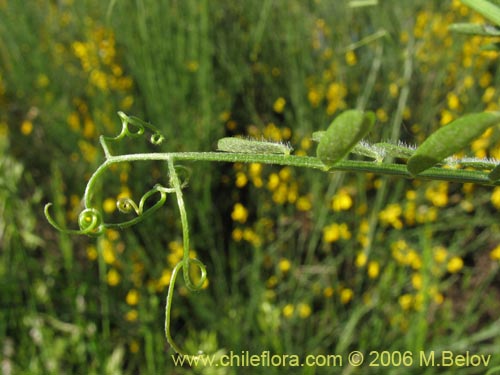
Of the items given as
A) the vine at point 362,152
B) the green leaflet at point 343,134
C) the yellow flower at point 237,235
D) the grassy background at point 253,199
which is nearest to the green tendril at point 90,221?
the vine at point 362,152

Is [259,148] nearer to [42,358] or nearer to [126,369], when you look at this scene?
[42,358]

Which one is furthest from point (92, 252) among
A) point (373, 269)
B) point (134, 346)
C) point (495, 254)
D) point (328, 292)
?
point (495, 254)

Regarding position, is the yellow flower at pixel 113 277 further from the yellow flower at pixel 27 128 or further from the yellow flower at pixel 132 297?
the yellow flower at pixel 27 128

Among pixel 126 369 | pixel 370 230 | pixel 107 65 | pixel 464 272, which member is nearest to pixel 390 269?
pixel 370 230

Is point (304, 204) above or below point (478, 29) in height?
below

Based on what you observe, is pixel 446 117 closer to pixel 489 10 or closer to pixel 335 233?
pixel 335 233

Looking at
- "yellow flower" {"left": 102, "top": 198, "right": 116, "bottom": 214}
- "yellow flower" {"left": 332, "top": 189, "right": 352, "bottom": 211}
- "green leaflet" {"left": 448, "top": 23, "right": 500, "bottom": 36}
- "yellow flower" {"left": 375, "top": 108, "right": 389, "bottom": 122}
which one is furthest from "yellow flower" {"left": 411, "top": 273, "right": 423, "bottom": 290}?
"green leaflet" {"left": 448, "top": 23, "right": 500, "bottom": 36}

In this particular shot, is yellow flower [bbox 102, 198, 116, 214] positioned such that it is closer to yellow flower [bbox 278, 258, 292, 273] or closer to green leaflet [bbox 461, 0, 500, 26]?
yellow flower [bbox 278, 258, 292, 273]
